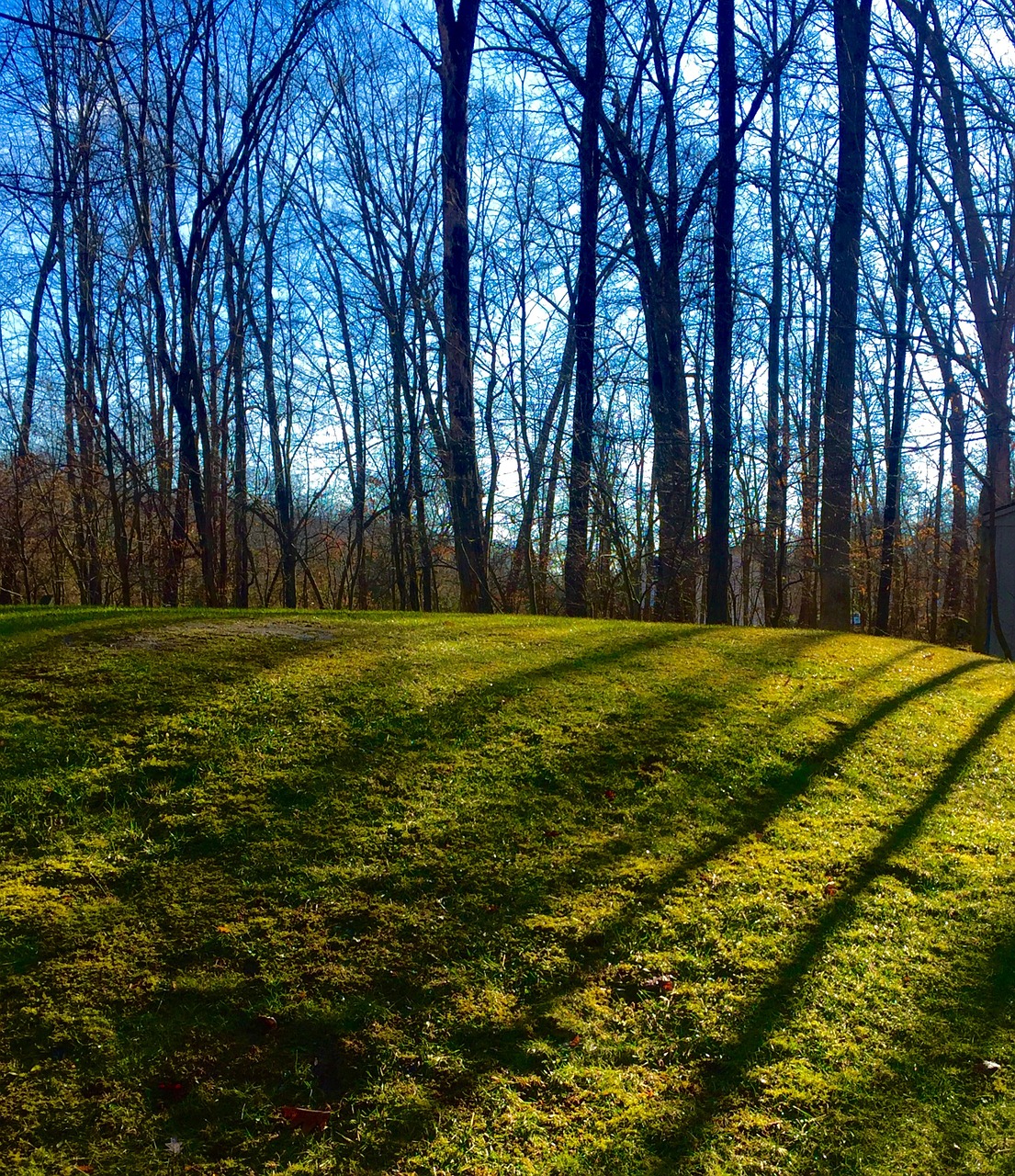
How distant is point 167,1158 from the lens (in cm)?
209

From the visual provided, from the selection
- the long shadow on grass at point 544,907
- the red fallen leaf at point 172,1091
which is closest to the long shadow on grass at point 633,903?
the long shadow on grass at point 544,907

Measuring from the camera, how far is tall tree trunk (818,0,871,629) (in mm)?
11742

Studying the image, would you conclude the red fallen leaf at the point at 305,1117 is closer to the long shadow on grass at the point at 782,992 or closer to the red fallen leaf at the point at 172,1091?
the red fallen leaf at the point at 172,1091

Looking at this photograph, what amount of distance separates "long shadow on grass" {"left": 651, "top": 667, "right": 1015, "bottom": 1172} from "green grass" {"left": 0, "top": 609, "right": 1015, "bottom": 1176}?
0.01 metres

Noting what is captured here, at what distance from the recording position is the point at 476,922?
312cm

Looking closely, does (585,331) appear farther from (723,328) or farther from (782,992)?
(782,992)

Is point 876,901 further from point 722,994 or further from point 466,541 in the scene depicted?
point 466,541

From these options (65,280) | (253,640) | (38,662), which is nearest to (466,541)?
(253,640)

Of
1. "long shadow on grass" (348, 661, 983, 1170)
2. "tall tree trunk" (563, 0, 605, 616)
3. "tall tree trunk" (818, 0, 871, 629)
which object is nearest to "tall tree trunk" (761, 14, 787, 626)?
"tall tree trunk" (818, 0, 871, 629)

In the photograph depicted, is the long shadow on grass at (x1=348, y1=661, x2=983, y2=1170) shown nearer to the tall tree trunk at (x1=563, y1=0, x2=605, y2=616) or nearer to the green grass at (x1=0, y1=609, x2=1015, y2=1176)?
the green grass at (x1=0, y1=609, x2=1015, y2=1176)

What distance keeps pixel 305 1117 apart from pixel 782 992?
1.74 meters

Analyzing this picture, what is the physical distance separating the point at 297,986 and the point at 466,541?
30.6ft

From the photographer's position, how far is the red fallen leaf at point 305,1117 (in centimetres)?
224

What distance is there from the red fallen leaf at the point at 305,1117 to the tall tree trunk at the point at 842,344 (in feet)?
35.9
